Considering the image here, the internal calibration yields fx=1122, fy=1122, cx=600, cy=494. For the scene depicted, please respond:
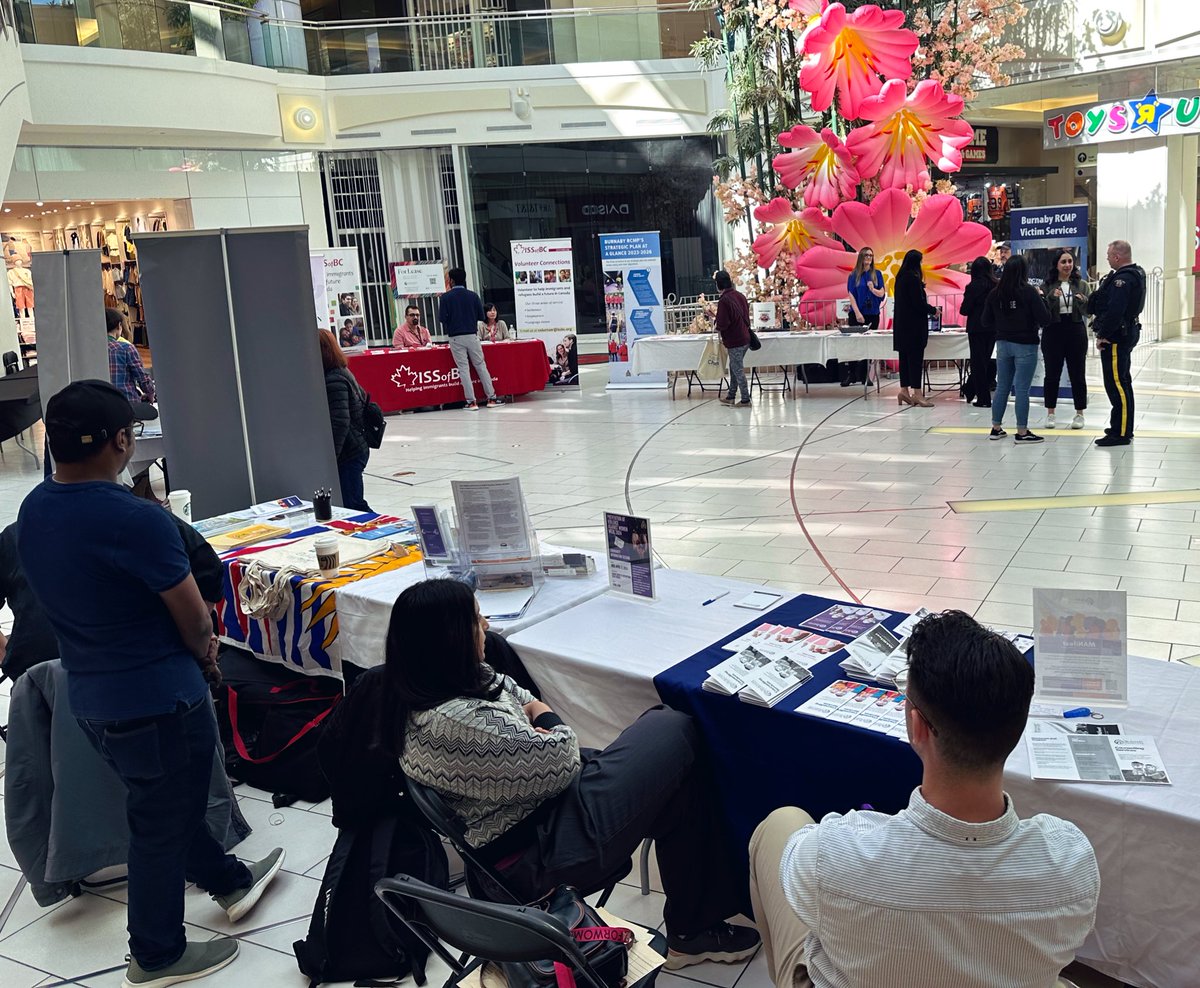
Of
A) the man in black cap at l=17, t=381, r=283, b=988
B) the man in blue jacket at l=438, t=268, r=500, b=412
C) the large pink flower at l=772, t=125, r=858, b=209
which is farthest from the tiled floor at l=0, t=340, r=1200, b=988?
the large pink flower at l=772, t=125, r=858, b=209

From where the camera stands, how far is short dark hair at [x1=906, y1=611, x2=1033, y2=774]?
5.66 ft

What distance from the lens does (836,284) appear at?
43.0 ft

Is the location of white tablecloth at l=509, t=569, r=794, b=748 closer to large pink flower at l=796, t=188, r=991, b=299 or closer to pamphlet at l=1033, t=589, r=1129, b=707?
pamphlet at l=1033, t=589, r=1129, b=707

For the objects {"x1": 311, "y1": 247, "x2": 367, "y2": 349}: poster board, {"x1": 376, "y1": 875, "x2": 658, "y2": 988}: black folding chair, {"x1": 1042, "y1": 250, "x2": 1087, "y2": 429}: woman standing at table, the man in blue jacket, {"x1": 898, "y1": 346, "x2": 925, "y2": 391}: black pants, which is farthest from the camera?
{"x1": 311, "y1": 247, "x2": 367, "y2": 349}: poster board

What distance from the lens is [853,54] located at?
12422mm

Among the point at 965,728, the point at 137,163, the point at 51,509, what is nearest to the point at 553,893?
the point at 965,728

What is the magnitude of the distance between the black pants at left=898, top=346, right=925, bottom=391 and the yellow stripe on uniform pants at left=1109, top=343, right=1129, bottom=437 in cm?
288

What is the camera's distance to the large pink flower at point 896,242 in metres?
12.4

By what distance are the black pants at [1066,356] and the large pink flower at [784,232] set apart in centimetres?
417

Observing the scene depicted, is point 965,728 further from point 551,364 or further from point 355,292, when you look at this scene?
point 355,292

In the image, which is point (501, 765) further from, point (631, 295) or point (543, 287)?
point (543, 287)

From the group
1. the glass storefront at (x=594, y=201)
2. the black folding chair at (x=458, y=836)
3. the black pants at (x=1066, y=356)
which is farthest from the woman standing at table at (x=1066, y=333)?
the glass storefront at (x=594, y=201)

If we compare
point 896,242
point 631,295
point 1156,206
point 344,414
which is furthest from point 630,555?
point 1156,206

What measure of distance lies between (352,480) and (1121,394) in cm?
594
